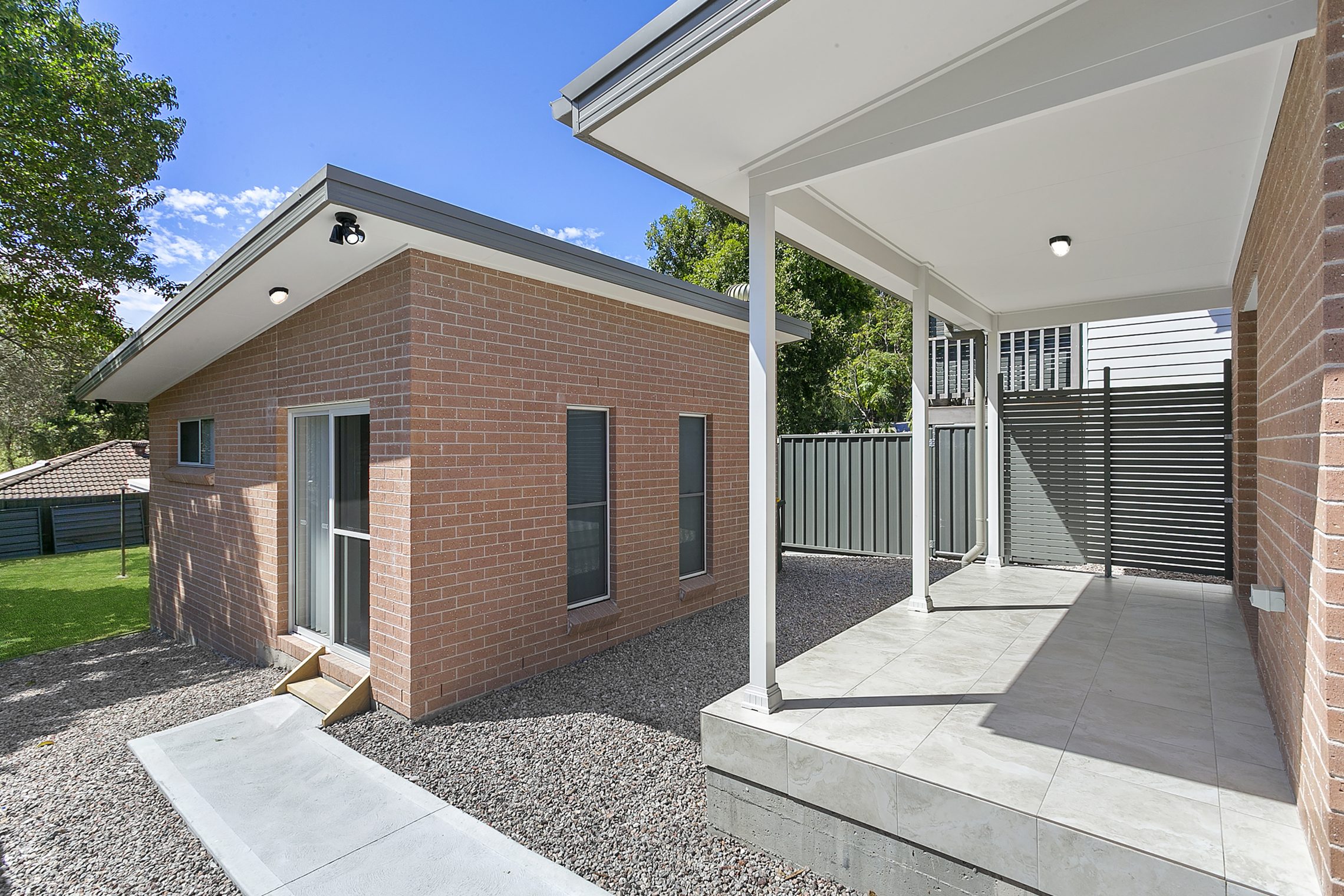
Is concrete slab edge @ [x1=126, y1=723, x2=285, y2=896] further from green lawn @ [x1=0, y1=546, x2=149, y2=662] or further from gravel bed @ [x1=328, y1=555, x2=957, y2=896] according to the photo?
green lawn @ [x1=0, y1=546, x2=149, y2=662]

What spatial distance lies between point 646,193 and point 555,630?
704 inches


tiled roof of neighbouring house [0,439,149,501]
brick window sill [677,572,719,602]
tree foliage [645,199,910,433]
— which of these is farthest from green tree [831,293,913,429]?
tiled roof of neighbouring house [0,439,149,501]

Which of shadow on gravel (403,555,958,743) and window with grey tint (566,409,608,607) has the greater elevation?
window with grey tint (566,409,608,607)

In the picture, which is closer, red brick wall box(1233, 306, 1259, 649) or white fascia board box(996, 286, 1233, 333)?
red brick wall box(1233, 306, 1259, 649)

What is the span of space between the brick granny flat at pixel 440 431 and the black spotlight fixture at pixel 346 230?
0.06m

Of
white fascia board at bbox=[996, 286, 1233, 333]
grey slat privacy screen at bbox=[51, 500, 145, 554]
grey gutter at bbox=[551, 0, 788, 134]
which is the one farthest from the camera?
grey slat privacy screen at bbox=[51, 500, 145, 554]

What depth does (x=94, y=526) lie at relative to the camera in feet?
48.2

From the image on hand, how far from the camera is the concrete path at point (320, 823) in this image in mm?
2676

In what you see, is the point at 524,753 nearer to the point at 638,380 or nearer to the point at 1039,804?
the point at 1039,804

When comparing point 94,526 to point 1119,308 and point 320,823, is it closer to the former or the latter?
point 320,823

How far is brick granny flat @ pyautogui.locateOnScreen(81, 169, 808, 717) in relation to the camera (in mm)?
4121

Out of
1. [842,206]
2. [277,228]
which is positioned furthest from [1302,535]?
[277,228]

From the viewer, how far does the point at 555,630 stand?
504cm

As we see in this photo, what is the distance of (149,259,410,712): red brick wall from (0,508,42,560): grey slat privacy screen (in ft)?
32.0
